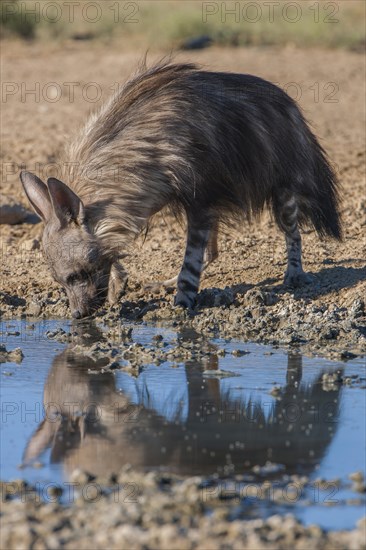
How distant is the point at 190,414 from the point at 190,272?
2410mm

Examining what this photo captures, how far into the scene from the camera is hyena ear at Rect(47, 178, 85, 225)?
24.7 ft

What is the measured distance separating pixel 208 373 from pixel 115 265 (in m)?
1.62

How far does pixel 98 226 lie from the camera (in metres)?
7.86

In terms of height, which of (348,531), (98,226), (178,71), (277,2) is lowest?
(348,531)

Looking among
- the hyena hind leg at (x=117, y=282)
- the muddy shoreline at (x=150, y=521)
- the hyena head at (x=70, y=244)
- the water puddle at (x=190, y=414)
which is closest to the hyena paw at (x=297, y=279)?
the water puddle at (x=190, y=414)

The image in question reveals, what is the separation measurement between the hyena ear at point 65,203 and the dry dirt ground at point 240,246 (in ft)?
3.64

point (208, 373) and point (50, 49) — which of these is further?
point (50, 49)

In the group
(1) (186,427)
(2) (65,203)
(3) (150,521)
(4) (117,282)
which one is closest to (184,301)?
(4) (117,282)

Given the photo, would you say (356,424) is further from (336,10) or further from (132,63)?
(336,10)

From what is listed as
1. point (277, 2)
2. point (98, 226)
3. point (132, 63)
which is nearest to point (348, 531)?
point (98, 226)

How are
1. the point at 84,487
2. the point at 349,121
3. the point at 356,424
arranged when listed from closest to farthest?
1. the point at 84,487
2. the point at 356,424
3. the point at 349,121

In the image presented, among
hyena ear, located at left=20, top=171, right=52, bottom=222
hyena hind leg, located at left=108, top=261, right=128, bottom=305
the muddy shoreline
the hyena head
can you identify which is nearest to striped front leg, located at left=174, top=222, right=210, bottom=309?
hyena hind leg, located at left=108, top=261, right=128, bottom=305

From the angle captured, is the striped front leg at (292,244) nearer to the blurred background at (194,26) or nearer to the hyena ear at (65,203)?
the hyena ear at (65,203)

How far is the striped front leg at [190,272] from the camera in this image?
8.49m
